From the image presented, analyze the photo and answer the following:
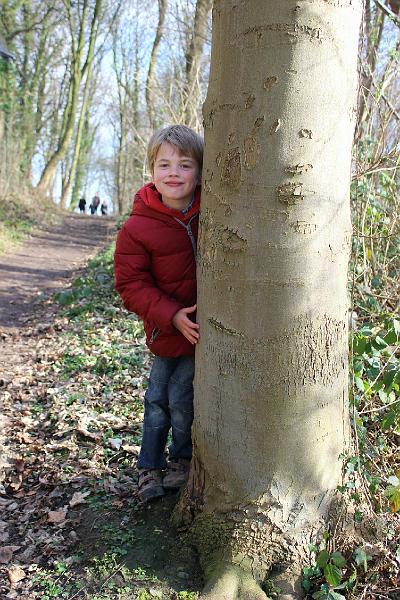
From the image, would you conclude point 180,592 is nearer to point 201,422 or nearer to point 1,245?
point 201,422

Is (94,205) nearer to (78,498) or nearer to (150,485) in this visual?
(78,498)

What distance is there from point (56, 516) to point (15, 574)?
0.40 metres

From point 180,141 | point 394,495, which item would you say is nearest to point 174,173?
point 180,141

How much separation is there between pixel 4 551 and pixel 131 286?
1.32 metres

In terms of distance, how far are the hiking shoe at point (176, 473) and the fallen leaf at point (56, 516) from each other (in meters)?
0.53

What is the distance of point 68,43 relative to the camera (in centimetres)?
2258

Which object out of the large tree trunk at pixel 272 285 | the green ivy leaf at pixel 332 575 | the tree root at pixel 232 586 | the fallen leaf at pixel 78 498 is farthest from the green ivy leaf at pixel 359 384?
the fallen leaf at pixel 78 498

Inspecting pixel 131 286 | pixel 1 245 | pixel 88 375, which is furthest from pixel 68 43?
pixel 131 286

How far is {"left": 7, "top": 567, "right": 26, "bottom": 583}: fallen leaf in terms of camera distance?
2.32 metres

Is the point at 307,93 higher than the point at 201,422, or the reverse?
the point at 307,93

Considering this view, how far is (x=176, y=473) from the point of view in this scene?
8.87ft

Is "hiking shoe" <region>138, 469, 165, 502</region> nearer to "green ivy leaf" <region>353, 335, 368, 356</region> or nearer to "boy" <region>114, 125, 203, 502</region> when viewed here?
"boy" <region>114, 125, 203, 502</region>

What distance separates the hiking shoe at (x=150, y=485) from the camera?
2.59 meters

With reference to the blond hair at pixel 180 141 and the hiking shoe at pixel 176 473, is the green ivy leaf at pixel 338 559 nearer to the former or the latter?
the hiking shoe at pixel 176 473
